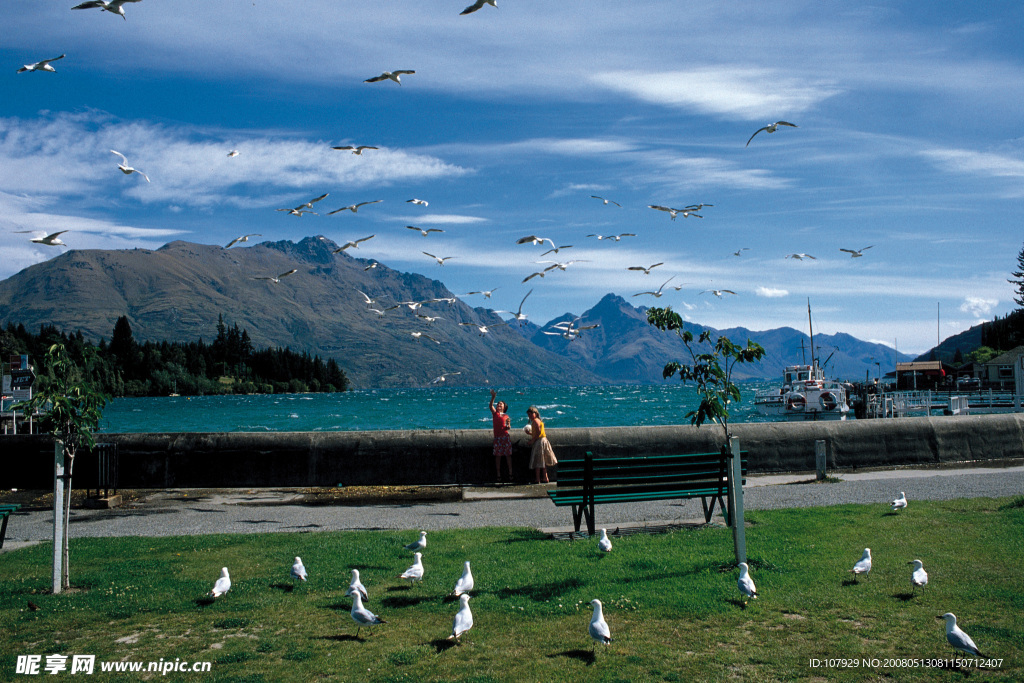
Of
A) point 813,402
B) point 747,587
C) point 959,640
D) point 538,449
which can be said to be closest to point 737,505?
point 747,587

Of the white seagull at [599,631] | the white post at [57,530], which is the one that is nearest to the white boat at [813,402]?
the white seagull at [599,631]

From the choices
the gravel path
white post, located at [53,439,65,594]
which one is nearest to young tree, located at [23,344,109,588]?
white post, located at [53,439,65,594]

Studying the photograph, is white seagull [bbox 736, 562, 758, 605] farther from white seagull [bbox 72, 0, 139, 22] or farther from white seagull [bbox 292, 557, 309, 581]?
white seagull [bbox 72, 0, 139, 22]

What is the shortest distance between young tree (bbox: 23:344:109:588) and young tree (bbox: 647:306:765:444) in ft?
19.8

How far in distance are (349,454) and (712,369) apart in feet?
32.0

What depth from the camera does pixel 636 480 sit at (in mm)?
9906

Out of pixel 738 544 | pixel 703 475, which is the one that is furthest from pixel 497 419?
pixel 738 544

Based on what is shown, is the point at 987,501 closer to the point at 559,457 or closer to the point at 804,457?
the point at 804,457

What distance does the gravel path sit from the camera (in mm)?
11125

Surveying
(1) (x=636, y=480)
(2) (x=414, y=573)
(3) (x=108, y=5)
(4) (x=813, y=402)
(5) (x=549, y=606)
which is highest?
(3) (x=108, y=5)

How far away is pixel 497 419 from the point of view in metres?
15.0

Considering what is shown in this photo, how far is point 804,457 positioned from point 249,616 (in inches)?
515

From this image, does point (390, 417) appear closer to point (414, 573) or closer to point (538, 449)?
point (538, 449)

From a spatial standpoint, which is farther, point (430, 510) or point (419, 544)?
point (430, 510)
